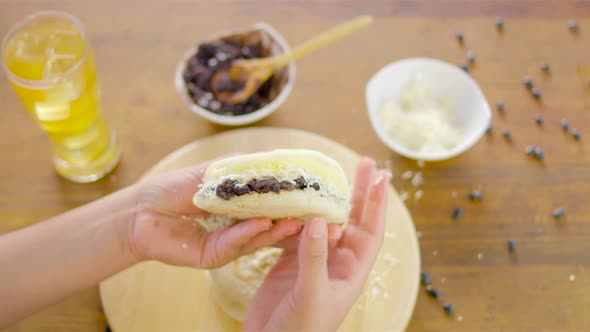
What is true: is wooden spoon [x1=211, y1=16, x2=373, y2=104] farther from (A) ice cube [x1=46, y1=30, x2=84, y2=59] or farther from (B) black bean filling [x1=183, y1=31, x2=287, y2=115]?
(A) ice cube [x1=46, y1=30, x2=84, y2=59]

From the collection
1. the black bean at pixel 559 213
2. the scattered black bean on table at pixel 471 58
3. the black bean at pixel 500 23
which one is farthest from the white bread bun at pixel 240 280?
the black bean at pixel 500 23

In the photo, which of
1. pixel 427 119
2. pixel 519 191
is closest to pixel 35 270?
pixel 427 119

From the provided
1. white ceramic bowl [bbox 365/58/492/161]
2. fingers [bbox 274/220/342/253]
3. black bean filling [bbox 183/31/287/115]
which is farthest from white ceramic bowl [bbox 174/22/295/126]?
fingers [bbox 274/220/342/253]

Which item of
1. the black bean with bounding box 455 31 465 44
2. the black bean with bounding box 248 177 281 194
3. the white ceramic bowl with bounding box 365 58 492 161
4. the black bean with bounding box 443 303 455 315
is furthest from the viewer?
the black bean with bounding box 455 31 465 44

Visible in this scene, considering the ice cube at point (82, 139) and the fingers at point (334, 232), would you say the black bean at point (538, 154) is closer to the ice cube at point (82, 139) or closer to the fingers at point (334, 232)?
the fingers at point (334, 232)

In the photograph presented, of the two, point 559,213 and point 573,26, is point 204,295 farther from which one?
point 573,26

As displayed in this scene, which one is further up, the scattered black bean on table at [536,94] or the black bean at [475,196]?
the scattered black bean on table at [536,94]

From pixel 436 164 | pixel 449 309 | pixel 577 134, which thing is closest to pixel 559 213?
pixel 577 134
